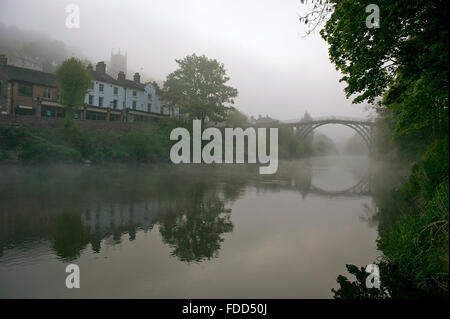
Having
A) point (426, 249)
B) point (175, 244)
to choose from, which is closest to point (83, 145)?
point (175, 244)

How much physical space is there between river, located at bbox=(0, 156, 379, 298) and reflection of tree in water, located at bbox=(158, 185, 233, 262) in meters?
0.04

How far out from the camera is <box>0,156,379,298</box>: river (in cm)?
620

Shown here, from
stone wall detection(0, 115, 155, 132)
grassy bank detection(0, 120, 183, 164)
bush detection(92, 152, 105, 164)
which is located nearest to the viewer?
grassy bank detection(0, 120, 183, 164)

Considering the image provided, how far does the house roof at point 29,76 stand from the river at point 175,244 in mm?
33922

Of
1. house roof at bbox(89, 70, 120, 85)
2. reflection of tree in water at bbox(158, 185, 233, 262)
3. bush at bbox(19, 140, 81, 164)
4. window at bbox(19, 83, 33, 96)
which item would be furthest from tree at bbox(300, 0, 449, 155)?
house roof at bbox(89, 70, 120, 85)

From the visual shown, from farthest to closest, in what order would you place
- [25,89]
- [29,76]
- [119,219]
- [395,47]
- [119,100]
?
1. [119,100]
2. [29,76]
3. [25,89]
4. [119,219]
5. [395,47]

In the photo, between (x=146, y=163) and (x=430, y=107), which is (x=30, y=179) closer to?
(x=146, y=163)

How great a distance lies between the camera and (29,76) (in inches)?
1736

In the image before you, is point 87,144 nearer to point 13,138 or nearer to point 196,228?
point 13,138

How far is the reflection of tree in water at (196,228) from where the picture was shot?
8312mm

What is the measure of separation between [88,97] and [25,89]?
9221mm

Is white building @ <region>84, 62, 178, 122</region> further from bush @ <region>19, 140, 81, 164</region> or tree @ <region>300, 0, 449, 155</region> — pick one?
tree @ <region>300, 0, 449, 155</region>

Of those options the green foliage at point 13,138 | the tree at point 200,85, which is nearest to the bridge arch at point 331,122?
the tree at point 200,85

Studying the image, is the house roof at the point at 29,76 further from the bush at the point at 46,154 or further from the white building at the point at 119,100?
the bush at the point at 46,154
